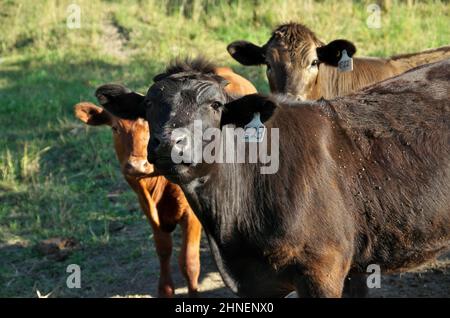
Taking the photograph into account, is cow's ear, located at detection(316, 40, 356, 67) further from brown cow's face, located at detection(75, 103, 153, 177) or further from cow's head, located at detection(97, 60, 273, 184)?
cow's head, located at detection(97, 60, 273, 184)

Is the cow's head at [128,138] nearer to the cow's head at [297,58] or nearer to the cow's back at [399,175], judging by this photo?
the cow's head at [297,58]

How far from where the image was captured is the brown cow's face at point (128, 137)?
24.2 ft

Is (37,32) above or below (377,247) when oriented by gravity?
above

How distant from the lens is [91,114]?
8.13 m

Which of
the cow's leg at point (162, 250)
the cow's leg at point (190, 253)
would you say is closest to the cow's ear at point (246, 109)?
the cow's leg at point (190, 253)

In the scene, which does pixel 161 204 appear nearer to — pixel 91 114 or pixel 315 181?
pixel 91 114

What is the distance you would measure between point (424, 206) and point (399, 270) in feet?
1.75

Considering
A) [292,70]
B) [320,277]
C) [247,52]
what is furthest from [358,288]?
[247,52]

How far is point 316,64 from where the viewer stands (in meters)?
8.77

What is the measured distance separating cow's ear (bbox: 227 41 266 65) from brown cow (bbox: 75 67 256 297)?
121 cm

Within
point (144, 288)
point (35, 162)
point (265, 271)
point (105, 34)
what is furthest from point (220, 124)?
point (105, 34)

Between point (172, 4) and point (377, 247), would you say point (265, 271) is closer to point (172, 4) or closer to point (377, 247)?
point (377, 247)

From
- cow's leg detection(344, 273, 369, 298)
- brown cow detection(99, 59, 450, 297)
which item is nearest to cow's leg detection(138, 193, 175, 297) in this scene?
cow's leg detection(344, 273, 369, 298)

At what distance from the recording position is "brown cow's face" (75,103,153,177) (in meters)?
7.36
